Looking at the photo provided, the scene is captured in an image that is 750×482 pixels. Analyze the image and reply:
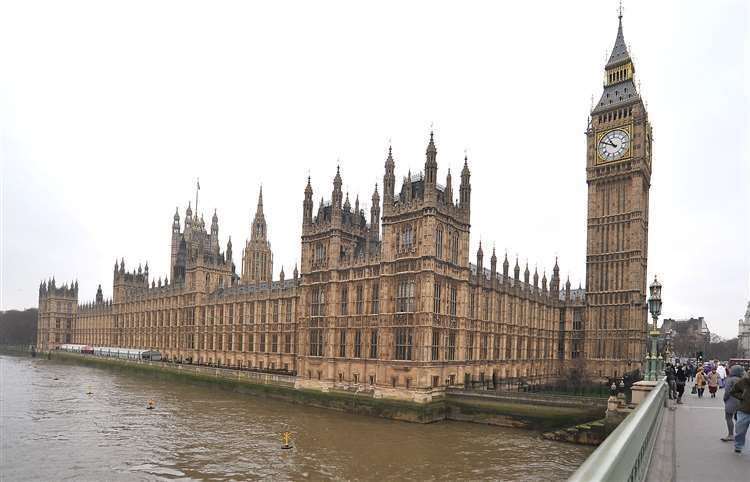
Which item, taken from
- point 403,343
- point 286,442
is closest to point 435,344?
point 403,343

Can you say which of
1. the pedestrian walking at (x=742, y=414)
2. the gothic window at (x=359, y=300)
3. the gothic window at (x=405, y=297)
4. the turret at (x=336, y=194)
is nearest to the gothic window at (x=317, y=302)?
the gothic window at (x=359, y=300)

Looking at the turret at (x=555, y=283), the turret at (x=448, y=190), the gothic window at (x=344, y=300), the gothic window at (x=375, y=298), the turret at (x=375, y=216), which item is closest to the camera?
the turret at (x=448, y=190)

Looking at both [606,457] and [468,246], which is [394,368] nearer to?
[468,246]

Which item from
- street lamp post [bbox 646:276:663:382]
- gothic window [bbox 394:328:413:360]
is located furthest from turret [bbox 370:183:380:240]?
street lamp post [bbox 646:276:663:382]

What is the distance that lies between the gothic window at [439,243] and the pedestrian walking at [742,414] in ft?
119

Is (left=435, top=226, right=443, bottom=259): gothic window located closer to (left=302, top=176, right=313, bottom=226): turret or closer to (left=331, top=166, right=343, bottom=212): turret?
(left=331, top=166, right=343, bottom=212): turret

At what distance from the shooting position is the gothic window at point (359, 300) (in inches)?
2060

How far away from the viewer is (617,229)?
73.2 meters

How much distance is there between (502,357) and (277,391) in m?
24.6

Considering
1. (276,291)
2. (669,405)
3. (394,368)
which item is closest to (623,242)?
(394,368)

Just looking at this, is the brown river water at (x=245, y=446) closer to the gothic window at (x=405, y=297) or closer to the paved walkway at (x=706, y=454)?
the gothic window at (x=405, y=297)

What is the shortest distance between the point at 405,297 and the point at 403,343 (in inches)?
157

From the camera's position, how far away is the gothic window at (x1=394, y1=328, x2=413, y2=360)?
4681cm

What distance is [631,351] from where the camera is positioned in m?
67.9
